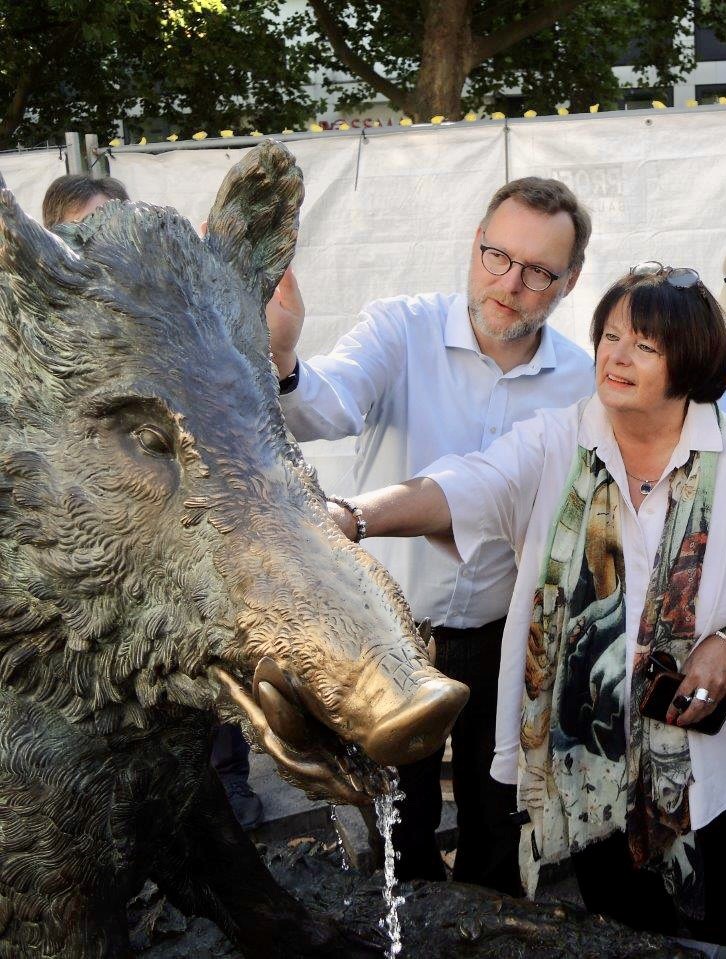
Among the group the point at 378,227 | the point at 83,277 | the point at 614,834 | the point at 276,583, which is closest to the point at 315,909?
the point at 614,834

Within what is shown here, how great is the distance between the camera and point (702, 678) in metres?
2.15

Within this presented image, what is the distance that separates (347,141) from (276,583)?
12.4ft

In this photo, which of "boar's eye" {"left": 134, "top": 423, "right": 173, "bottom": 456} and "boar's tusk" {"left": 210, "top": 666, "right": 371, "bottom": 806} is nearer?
"boar's tusk" {"left": 210, "top": 666, "right": 371, "bottom": 806}

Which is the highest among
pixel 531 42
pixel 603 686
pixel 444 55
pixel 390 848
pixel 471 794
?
pixel 531 42

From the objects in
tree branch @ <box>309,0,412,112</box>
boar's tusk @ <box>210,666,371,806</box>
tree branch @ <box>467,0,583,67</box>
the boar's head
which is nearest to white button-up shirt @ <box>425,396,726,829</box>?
the boar's head

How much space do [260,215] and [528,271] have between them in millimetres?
1135

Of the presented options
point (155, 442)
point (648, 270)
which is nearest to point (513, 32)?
point (648, 270)

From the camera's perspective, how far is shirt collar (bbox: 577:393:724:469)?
2223 millimetres

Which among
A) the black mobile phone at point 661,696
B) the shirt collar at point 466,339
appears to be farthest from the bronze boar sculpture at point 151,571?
the shirt collar at point 466,339

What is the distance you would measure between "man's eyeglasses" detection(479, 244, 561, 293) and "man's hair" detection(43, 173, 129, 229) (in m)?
1.16

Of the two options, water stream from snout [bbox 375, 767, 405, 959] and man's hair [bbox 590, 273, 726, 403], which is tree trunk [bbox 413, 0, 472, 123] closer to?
man's hair [bbox 590, 273, 726, 403]

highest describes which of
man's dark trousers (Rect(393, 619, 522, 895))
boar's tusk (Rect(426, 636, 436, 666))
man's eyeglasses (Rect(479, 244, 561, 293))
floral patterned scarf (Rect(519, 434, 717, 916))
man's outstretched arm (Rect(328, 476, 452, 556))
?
man's eyeglasses (Rect(479, 244, 561, 293))

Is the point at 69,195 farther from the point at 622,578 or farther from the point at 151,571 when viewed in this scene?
the point at 151,571

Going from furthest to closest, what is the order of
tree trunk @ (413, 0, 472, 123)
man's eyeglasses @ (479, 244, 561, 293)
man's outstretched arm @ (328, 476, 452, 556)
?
tree trunk @ (413, 0, 472, 123), man's eyeglasses @ (479, 244, 561, 293), man's outstretched arm @ (328, 476, 452, 556)
